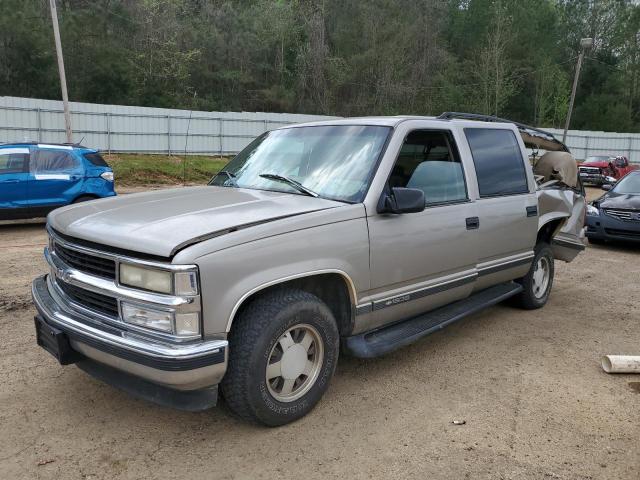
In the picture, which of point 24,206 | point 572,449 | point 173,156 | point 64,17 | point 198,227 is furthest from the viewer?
point 64,17

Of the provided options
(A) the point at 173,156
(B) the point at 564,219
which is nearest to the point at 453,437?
(B) the point at 564,219

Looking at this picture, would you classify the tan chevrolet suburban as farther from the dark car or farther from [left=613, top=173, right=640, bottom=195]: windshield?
[left=613, top=173, right=640, bottom=195]: windshield

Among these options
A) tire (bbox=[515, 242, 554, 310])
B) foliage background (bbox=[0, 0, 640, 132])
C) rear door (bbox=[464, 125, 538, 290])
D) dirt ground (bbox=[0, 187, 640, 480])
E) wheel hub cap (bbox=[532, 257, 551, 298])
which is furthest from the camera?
foliage background (bbox=[0, 0, 640, 132])

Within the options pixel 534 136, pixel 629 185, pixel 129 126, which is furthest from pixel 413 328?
pixel 129 126

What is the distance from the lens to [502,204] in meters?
4.82

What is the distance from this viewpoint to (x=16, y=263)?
7.33 metres

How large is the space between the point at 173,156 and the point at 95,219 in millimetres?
24434

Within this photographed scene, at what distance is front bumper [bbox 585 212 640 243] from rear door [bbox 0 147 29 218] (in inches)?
435

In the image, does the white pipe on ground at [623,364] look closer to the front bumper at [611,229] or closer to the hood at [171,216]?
the hood at [171,216]

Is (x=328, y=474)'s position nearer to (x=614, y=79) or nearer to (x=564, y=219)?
(x=564, y=219)

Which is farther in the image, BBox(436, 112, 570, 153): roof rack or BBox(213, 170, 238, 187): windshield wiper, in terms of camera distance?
BBox(436, 112, 570, 153): roof rack

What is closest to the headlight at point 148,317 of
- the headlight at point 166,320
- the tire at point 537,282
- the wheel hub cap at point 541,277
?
the headlight at point 166,320

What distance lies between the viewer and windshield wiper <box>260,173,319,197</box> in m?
3.72

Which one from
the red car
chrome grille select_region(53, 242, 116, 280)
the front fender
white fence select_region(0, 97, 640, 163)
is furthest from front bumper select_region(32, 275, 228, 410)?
the red car
